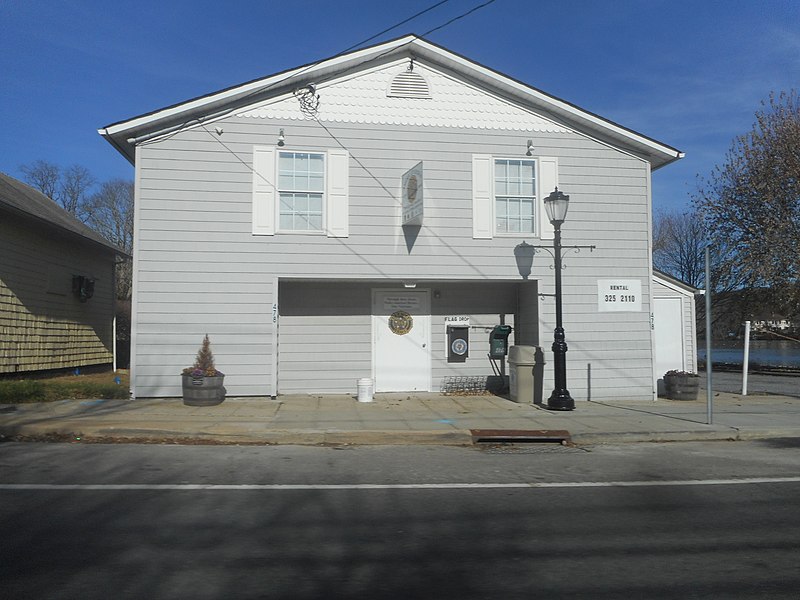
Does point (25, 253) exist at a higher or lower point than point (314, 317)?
higher

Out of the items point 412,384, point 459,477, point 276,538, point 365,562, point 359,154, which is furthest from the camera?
point 412,384

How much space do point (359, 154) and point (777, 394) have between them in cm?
1136

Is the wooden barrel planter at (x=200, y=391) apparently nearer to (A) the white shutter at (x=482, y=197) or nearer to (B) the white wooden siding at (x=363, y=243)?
(B) the white wooden siding at (x=363, y=243)

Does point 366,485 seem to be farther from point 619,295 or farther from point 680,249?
point 680,249

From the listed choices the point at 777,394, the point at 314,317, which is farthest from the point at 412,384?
the point at 777,394

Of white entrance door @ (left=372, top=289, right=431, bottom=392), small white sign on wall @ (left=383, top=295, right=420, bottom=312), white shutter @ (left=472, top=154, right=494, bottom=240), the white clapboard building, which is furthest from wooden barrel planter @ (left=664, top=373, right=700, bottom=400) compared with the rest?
small white sign on wall @ (left=383, top=295, right=420, bottom=312)

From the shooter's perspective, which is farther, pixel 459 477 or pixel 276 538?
pixel 459 477

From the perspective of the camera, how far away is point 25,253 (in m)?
16.1

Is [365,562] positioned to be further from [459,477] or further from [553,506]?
[459,477]

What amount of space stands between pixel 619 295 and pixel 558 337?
7.42 feet

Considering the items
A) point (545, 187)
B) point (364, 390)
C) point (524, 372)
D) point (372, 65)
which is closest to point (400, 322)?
point (364, 390)

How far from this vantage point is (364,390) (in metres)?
12.6

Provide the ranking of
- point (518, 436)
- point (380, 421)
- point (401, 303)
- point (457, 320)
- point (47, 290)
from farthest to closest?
point (47, 290) < point (457, 320) < point (401, 303) < point (380, 421) < point (518, 436)

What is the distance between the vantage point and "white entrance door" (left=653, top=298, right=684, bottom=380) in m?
15.0
